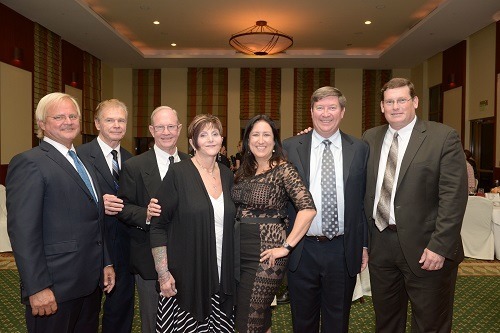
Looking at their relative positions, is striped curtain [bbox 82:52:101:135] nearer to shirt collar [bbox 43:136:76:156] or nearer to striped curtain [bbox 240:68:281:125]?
striped curtain [bbox 240:68:281:125]

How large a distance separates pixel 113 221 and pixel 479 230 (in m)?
5.54

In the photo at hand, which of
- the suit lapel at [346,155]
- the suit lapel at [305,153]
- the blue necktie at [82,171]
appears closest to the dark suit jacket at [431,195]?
the suit lapel at [346,155]

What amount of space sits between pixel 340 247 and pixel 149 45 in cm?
1067

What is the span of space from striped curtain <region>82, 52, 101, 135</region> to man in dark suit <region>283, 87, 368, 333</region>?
9.98 metres

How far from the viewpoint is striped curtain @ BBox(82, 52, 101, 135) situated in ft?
38.2

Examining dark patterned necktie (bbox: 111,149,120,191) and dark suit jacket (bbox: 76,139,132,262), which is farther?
dark patterned necktie (bbox: 111,149,120,191)

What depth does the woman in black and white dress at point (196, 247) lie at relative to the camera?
90.9 inches

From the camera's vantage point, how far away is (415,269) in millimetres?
2508

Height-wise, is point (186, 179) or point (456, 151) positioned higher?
point (456, 151)

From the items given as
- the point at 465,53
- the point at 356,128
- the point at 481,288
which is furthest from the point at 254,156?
the point at 356,128

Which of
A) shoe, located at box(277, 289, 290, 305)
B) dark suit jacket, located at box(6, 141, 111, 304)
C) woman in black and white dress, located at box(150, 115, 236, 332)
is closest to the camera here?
dark suit jacket, located at box(6, 141, 111, 304)

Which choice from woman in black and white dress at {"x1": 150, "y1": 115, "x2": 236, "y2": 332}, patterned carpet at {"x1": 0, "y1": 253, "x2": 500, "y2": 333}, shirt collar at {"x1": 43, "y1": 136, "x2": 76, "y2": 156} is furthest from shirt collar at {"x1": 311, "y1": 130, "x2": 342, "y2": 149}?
patterned carpet at {"x1": 0, "y1": 253, "x2": 500, "y2": 333}

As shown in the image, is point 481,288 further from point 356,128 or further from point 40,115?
point 356,128

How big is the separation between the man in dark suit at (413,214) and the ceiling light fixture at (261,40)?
7.21 meters
